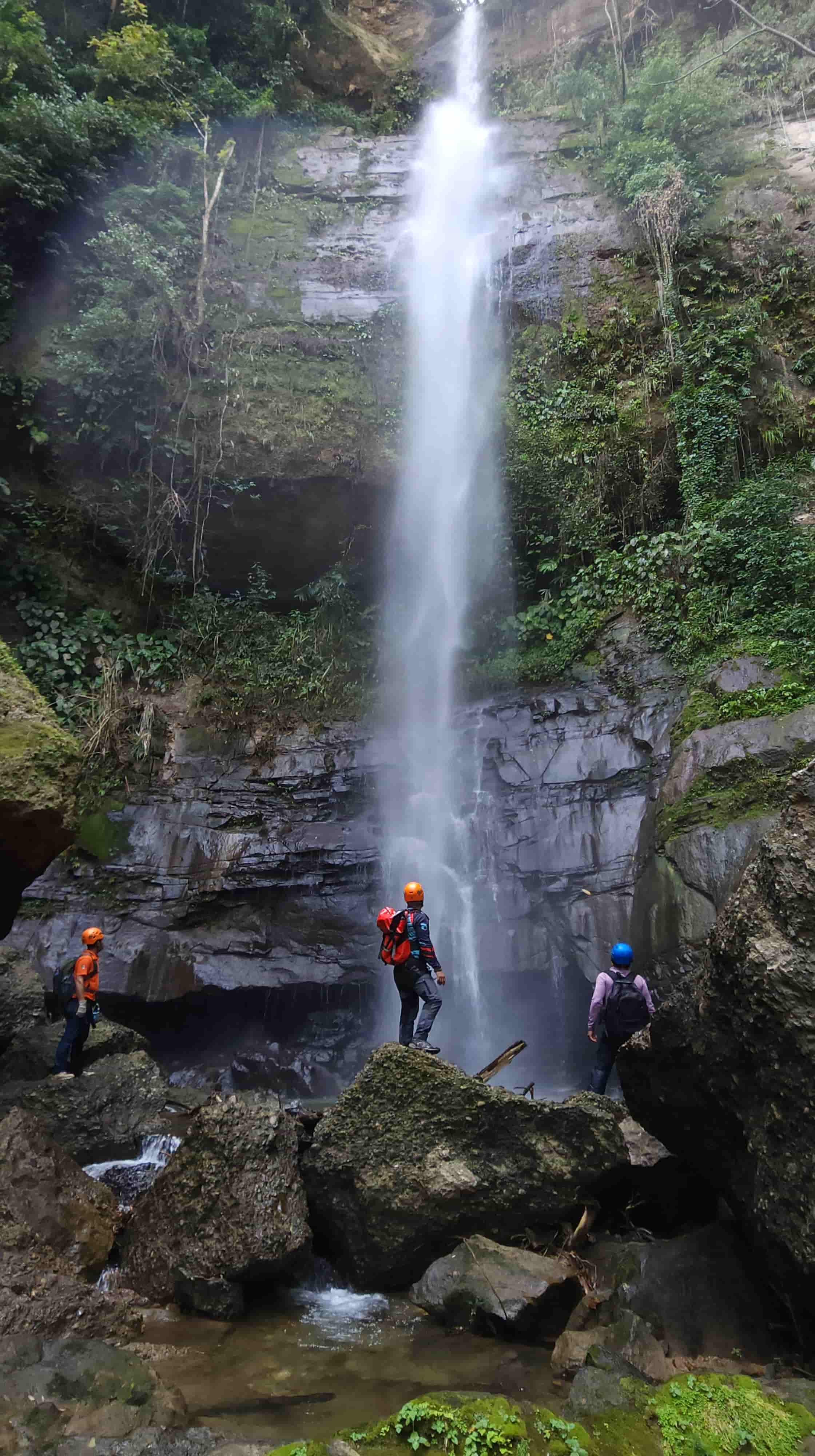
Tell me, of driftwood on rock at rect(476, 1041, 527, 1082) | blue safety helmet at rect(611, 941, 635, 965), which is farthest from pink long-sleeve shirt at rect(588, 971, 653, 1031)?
driftwood on rock at rect(476, 1041, 527, 1082)

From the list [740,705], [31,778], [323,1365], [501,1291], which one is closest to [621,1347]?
[501,1291]

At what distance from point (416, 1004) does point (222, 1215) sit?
192cm

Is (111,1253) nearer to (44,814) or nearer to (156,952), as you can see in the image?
(44,814)

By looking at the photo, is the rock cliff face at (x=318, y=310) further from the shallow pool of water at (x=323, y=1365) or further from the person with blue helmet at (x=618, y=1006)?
the shallow pool of water at (x=323, y=1365)

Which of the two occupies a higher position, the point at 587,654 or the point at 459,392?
the point at 459,392

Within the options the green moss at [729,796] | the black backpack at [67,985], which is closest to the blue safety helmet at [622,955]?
the green moss at [729,796]

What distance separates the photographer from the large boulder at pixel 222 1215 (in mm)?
4570

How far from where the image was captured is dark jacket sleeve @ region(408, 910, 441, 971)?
5.98 meters

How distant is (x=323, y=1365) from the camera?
385 centimetres

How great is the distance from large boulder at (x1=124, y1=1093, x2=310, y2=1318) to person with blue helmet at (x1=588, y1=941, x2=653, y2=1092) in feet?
8.01

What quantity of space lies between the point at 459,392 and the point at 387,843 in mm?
8360

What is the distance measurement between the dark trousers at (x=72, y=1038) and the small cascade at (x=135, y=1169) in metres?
1.28

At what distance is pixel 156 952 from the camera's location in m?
9.84

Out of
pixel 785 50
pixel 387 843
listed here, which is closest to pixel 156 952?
pixel 387 843
